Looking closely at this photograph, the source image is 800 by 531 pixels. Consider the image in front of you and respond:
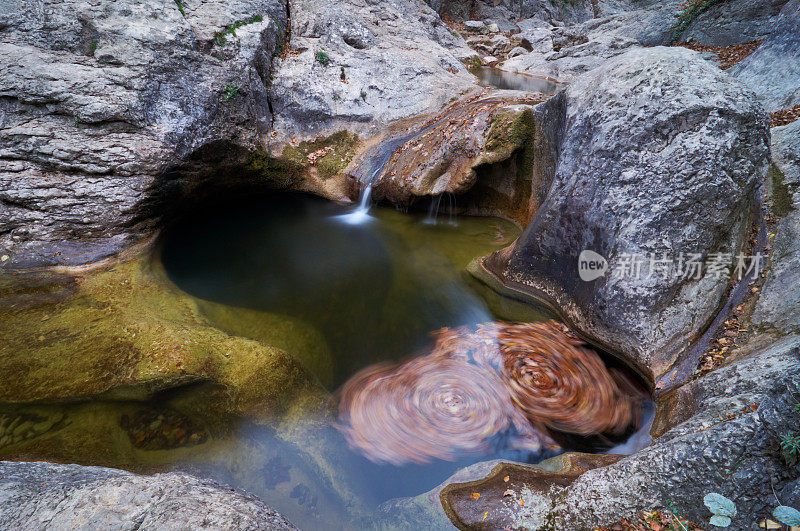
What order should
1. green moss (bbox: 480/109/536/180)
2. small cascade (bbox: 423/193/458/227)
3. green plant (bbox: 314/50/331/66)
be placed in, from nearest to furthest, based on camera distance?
green moss (bbox: 480/109/536/180)
small cascade (bbox: 423/193/458/227)
green plant (bbox: 314/50/331/66)

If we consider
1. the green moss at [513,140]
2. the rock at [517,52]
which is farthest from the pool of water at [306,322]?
the rock at [517,52]

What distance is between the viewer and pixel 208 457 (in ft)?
12.0

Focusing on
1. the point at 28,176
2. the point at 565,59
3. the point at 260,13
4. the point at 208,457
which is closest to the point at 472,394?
the point at 208,457

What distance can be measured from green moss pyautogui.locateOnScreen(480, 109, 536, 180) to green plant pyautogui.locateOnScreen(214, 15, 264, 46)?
6.67m

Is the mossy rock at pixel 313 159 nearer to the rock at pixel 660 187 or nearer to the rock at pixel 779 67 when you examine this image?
the rock at pixel 660 187

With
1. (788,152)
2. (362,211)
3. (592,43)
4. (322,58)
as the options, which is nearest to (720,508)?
(788,152)

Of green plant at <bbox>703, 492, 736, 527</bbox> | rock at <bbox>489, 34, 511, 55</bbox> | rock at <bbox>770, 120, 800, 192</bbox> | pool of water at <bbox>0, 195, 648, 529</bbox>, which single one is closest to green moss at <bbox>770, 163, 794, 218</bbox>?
rock at <bbox>770, 120, 800, 192</bbox>

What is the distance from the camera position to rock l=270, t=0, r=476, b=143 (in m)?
9.97

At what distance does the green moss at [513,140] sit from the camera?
719 centimetres

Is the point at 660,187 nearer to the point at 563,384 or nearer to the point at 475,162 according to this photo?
the point at 563,384

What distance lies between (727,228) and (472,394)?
341 centimetres

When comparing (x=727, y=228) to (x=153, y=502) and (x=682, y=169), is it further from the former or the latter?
(x=153, y=502)

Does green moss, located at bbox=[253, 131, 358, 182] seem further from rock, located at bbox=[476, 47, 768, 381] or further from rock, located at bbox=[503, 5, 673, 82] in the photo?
rock, located at bbox=[503, 5, 673, 82]

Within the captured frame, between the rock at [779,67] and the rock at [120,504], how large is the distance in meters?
8.86
